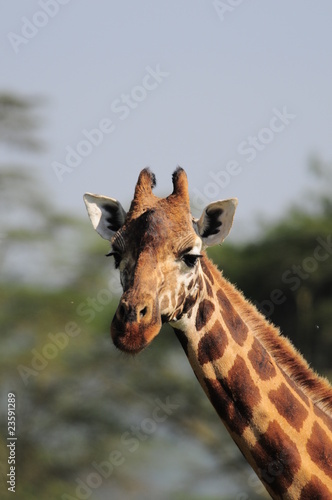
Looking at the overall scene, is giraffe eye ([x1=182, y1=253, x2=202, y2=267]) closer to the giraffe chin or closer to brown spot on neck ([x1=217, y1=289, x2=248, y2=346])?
brown spot on neck ([x1=217, y1=289, x2=248, y2=346])

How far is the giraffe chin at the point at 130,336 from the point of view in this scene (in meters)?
7.33

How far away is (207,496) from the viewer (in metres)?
23.0

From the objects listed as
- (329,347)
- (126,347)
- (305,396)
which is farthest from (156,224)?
(329,347)

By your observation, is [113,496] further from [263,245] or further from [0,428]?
[263,245]

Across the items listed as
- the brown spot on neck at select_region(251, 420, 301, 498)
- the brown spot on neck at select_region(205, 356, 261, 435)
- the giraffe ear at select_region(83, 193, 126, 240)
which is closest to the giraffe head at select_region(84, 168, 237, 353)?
the giraffe ear at select_region(83, 193, 126, 240)

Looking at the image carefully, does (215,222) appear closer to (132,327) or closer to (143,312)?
(143,312)

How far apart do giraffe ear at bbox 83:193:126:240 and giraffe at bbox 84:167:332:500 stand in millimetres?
174

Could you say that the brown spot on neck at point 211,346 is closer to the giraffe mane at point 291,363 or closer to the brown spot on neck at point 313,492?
the giraffe mane at point 291,363

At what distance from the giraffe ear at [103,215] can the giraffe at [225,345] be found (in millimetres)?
174

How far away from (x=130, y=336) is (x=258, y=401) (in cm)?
111

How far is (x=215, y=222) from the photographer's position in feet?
27.0

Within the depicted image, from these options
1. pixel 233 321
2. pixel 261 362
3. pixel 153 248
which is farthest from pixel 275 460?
pixel 153 248

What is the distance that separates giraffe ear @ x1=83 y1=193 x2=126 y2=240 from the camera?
8438 millimetres

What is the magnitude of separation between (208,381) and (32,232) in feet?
58.3
